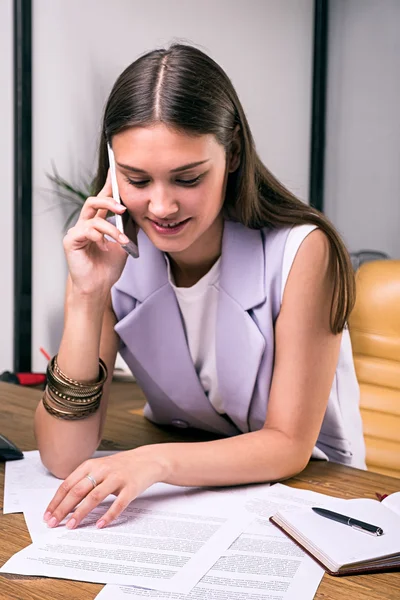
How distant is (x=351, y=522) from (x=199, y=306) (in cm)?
60

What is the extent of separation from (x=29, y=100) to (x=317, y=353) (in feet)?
7.39

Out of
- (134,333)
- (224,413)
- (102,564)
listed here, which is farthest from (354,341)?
(102,564)

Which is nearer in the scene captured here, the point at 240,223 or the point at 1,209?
the point at 240,223

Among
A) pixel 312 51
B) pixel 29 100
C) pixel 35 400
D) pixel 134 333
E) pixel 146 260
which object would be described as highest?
pixel 312 51

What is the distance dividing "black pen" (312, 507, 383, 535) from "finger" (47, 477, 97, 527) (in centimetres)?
31

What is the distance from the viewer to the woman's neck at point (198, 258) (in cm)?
152

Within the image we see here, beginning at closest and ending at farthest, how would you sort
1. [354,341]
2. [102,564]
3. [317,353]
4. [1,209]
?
[102,564] < [317,353] < [354,341] < [1,209]

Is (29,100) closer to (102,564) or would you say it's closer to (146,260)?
(146,260)

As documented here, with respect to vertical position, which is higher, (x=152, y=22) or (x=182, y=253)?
(x=152, y=22)

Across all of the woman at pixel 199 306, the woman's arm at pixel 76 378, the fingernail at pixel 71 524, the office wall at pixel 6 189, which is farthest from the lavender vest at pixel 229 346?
the office wall at pixel 6 189

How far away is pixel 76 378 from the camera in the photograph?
1.37 metres

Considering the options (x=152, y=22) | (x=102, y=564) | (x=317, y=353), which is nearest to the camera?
(x=102, y=564)

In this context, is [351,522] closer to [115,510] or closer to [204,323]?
[115,510]

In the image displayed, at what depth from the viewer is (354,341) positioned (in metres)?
1.92
